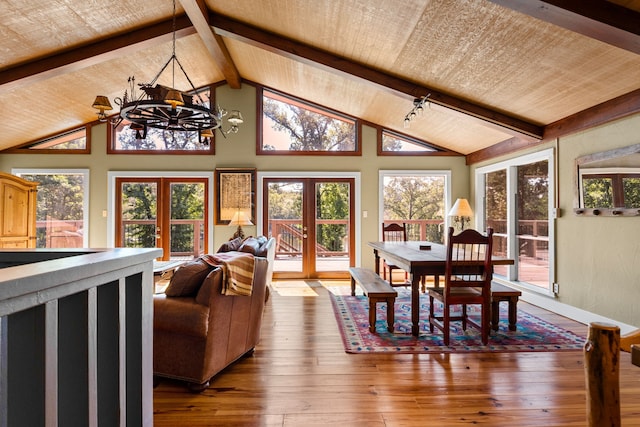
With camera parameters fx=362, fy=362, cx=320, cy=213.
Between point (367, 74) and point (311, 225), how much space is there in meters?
2.87

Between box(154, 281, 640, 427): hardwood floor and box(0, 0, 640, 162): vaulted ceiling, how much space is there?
2380 millimetres

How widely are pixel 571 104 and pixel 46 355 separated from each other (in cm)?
466

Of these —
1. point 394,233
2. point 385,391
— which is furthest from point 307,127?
point 385,391

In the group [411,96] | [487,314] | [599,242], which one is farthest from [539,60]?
[487,314]

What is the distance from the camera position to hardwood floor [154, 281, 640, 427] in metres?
2.07

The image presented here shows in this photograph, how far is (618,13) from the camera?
2383 millimetres

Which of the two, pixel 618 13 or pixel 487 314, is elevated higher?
pixel 618 13

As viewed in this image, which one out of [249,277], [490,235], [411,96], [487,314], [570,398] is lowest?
[570,398]

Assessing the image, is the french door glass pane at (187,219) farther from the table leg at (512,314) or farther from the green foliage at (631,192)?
the green foliage at (631,192)

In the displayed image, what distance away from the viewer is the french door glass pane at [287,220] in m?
6.50

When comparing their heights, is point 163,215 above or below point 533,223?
above

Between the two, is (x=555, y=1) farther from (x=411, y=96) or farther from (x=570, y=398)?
(x=570, y=398)

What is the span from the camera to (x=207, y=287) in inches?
94.0

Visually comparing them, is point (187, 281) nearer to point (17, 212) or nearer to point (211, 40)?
point (211, 40)
